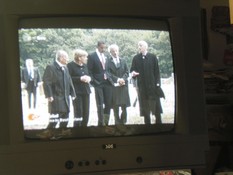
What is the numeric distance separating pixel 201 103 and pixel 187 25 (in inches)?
12.1

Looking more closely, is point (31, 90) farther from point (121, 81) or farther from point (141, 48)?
point (141, 48)

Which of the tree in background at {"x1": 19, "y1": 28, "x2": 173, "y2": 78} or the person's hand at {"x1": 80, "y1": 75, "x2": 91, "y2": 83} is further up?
the tree in background at {"x1": 19, "y1": 28, "x2": 173, "y2": 78}

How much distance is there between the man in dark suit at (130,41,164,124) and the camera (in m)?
1.43

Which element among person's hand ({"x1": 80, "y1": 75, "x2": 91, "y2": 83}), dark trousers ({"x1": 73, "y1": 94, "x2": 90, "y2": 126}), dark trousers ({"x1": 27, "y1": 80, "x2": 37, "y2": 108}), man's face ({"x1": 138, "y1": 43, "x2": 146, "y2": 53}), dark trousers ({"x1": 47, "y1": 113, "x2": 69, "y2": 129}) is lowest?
dark trousers ({"x1": 47, "y1": 113, "x2": 69, "y2": 129})

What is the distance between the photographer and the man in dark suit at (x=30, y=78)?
135 centimetres

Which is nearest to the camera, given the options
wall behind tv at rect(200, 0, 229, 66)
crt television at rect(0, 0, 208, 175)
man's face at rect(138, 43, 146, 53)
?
crt television at rect(0, 0, 208, 175)

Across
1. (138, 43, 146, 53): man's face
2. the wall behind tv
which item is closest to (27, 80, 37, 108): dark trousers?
(138, 43, 146, 53): man's face

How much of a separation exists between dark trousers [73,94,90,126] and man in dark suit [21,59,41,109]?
15 centimetres

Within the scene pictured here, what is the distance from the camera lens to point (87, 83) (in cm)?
139

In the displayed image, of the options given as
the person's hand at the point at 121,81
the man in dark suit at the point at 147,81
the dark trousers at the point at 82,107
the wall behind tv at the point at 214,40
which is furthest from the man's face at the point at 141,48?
the wall behind tv at the point at 214,40

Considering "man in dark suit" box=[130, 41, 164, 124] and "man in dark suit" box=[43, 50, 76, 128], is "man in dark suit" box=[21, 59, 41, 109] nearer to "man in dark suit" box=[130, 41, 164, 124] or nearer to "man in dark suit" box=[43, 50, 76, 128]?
"man in dark suit" box=[43, 50, 76, 128]

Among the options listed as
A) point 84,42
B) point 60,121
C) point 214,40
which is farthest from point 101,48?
point 214,40

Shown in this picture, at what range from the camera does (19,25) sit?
1363 millimetres

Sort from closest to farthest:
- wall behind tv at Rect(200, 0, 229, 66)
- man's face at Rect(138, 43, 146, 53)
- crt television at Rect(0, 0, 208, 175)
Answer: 1. crt television at Rect(0, 0, 208, 175)
2. man's face at Rect(138, 43, 146, 53)
3. wall behind tv at Rect(200, 0, 229, 66)
